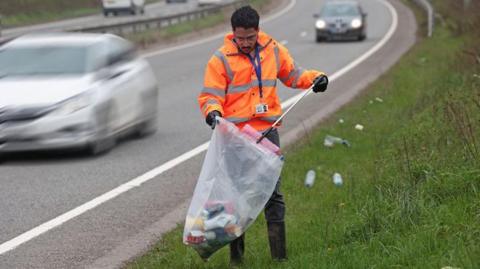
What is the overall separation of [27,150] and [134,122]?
2.11m

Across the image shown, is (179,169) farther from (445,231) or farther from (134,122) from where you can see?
(445,231)

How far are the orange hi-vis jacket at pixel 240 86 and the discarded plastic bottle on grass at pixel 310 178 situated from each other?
3.06 meters

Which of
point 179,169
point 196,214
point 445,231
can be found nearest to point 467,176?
point 445,231

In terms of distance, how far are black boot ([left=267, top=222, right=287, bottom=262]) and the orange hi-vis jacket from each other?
0.62 m

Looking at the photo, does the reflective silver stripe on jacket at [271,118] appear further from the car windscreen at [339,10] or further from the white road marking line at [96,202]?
the car windscreen at [339,10]

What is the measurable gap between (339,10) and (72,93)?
25.1m

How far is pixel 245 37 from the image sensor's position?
629cm

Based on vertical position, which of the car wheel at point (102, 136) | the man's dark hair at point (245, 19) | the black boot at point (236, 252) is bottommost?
the car wheel at point (102, 136)

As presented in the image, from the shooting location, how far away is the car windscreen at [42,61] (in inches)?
496

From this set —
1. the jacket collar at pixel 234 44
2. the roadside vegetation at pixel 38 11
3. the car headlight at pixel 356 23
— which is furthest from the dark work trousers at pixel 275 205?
the roadside vegetation at pixel 38 11

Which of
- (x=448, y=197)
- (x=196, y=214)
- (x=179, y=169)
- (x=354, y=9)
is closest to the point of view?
(x=196, y=214)

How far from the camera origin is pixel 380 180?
8602 mm

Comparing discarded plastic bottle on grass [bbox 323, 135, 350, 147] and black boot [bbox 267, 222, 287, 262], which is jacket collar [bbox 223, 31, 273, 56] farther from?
discarded plastic bottle on grass [bbox 323, 135, 350, 147]

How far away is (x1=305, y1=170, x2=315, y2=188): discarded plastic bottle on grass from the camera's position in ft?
31.4
